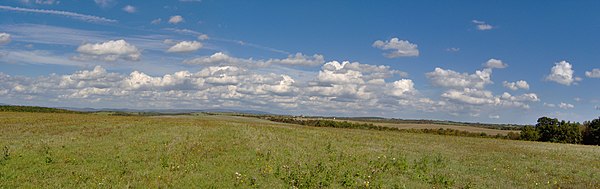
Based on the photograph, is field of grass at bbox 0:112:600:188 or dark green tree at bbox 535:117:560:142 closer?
field of grass at bbox 0:112:600:188

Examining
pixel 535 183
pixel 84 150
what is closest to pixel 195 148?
pixel 84 150

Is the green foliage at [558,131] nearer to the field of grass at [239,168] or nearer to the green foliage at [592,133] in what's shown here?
the green foliage at [592,133]

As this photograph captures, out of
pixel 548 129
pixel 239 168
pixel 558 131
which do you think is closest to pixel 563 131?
pixel 558 131

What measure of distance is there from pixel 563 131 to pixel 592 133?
5.06 m

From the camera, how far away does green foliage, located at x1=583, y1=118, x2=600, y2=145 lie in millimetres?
81250

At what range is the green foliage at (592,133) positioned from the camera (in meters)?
81.2

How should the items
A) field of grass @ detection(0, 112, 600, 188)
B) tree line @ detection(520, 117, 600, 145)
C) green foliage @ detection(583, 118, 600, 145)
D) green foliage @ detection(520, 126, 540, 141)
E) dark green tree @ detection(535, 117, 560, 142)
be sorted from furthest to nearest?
dark green tree @ detection(535, 117, 560, 142)
green foliage @ detection(520, 126, 540, 141)
tree line @ detection(520, 117, 600, 145)
green foliage @ detection(583, 118, 600, 145)
field of grass @ detection(0, 112, 600, 188)

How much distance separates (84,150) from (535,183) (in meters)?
A: 23.6

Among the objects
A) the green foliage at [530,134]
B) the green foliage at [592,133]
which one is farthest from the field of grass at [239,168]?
the green foliage at [530,134]

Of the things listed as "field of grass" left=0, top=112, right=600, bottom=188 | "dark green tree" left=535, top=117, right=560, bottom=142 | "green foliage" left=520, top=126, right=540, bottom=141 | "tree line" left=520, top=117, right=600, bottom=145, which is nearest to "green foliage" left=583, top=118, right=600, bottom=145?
"tree line" left=520, top=117, right=600, bottom=145

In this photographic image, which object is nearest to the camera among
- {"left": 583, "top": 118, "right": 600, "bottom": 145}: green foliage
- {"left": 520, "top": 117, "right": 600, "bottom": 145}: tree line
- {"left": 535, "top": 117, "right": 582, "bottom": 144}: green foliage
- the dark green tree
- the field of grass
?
the field of grass

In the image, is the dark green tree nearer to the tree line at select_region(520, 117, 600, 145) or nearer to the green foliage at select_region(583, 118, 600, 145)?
the tree line at select_region(520, 117, 600, 145)

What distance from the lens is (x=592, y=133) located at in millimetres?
82875

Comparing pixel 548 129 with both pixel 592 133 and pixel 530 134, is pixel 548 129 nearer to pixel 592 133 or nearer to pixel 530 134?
pixel 530 134
